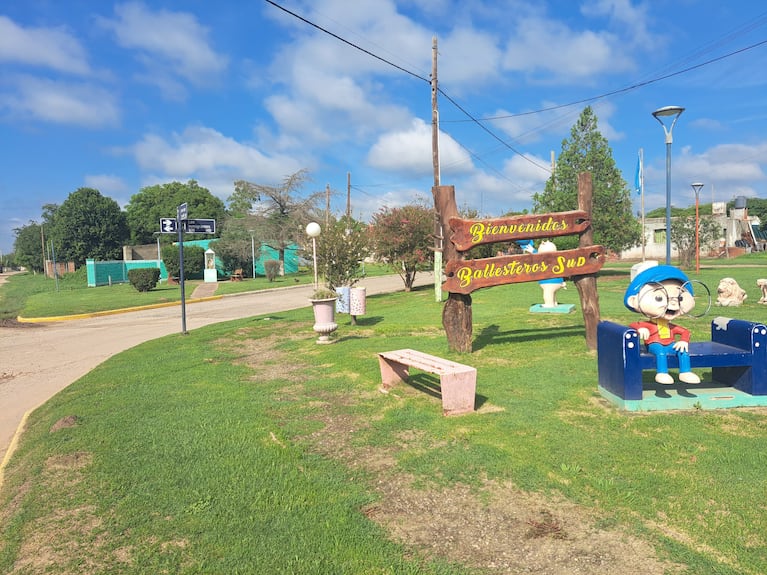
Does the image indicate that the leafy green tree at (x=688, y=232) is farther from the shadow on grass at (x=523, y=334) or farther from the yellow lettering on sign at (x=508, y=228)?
the yellow lettering on sign at (x=508, y=228)

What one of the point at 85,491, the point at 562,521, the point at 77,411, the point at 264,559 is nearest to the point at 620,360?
the point at 562,521

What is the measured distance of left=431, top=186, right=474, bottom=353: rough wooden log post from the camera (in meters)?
8.16

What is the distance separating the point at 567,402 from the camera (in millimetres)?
5453

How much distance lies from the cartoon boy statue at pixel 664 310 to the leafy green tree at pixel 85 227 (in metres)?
53.1

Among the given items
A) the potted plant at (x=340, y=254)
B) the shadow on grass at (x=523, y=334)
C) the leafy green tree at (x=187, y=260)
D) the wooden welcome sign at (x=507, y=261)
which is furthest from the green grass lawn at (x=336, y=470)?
the leafy green tree at (x=187, y=260)

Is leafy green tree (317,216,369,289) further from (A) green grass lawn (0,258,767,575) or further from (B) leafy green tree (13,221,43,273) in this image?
(B) leafy green tree (13,221,43,273)

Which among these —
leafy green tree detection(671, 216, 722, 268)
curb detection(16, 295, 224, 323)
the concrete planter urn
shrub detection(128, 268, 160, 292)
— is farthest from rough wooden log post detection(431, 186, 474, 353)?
leafy green tree detection(671, 216, 722, 268)

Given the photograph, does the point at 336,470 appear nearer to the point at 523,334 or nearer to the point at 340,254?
the point at 523,334

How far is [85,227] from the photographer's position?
49219mm

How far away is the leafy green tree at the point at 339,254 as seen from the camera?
53.1ft

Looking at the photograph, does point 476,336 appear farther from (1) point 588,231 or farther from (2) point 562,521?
(2) point 562,521

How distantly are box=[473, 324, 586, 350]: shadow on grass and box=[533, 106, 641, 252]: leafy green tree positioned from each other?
49.3 feet

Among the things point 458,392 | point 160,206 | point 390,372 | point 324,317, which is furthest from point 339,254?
point 160,206

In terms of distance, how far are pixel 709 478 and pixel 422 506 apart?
1.97 metres
